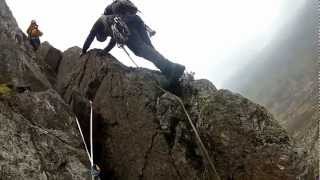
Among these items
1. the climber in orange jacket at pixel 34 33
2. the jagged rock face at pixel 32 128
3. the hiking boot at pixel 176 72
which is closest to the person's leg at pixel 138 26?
the hiking boot at pixel 176 72

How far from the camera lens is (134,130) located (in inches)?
651

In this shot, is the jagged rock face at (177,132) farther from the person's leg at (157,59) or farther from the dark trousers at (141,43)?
the dark trousers at (141,43)

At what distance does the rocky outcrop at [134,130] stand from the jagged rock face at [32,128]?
0.03 m

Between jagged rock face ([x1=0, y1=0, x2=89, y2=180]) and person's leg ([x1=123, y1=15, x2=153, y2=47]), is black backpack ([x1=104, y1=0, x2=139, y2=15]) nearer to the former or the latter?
person's leg ([x1=123, y1=15, x2=153, y2=47])

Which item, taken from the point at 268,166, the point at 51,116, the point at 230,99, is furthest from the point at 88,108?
the point at 268,166

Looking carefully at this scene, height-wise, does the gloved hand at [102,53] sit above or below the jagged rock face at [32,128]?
above

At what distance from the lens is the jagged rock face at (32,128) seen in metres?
13.6

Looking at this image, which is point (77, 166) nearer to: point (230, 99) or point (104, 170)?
point (104, 170)

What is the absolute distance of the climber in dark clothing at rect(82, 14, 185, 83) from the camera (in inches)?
756

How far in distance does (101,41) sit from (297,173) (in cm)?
951

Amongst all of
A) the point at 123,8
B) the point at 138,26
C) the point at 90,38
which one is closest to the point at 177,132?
the point at 138,26

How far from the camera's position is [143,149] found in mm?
16047

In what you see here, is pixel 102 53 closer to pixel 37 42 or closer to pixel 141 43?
pixel 141 43

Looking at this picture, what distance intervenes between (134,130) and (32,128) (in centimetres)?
326
